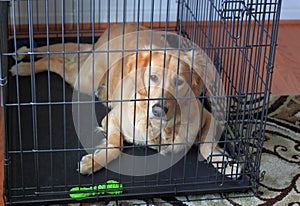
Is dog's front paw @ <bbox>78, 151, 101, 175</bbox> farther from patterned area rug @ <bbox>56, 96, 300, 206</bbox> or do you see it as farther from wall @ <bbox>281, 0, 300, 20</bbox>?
wall @ <bbox>281, 0, 300, 20</bbox>

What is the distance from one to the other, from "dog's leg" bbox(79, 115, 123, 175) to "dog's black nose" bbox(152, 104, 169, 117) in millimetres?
176

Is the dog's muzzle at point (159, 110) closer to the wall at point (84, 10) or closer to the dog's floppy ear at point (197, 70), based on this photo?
the dog's floppy ear at point (197, 70)

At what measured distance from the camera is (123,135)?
2215 mm

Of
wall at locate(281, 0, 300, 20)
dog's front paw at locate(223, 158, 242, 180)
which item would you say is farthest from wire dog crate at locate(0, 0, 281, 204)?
wall at locate(281, 0, 300, 20)

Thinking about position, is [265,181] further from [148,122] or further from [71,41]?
[71,41]

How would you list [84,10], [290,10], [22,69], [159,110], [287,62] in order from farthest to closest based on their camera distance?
[290,10]
[84,10]
[287,62]
[22,69]
[159,110]

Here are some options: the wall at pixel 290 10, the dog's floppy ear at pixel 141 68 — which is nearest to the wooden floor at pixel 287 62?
the wall at pixel 290 10

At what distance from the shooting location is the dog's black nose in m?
2.01

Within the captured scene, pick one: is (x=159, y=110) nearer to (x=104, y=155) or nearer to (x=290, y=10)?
(x=104, y=155)

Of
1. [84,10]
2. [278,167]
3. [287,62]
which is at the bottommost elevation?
[278,167]

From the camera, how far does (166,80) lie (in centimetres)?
204

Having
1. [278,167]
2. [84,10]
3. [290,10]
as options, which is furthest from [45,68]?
[290,10]

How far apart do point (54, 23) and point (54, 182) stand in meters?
1.58

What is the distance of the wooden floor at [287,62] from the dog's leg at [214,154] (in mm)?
688
